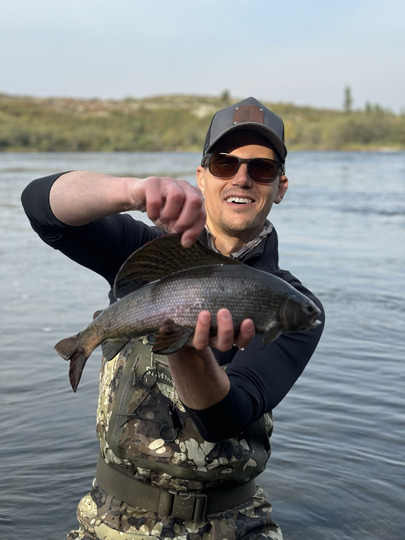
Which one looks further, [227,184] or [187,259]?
[227,184]

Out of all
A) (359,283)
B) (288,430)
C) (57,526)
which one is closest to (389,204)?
(359,283)

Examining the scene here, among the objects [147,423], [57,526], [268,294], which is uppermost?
[268,294]

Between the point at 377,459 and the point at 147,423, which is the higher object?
the point at 147,423

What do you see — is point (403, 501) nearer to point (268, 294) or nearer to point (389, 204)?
point (268, 294)

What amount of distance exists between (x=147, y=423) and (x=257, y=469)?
0.65 meters

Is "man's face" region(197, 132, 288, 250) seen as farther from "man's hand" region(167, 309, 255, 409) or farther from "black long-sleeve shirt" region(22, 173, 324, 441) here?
"man's hand" region(167, 309, 255, 409)

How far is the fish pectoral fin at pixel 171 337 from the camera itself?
2.82 m

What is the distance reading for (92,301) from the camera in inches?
512

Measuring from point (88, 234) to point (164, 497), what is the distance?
138 centimetres

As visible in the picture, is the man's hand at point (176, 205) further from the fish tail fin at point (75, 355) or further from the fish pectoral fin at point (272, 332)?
the fish tail fin at point (75, 355)

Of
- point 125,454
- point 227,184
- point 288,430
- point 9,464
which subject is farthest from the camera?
point 288,430

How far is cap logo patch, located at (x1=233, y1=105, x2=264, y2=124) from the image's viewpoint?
4.26m

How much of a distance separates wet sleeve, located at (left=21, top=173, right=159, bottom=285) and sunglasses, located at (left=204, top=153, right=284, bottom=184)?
1.72 feet

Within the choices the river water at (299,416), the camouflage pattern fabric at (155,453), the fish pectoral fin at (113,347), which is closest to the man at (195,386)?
the camouflage pattern fabric at (155,453)
